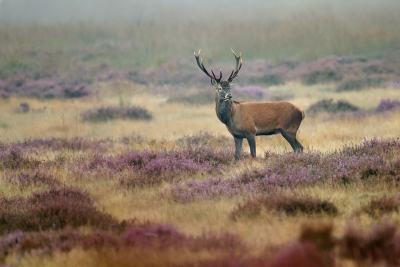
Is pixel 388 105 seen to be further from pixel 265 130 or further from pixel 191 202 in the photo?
pixel 191 202

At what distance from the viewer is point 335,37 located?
3822 cm

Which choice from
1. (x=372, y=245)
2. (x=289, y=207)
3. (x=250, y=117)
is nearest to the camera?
(x=372, y=245)

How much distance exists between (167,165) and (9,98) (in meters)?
16.0

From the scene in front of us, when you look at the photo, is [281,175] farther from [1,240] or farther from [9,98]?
[9,98]

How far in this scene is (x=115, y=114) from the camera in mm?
15555

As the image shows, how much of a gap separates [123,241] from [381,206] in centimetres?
280

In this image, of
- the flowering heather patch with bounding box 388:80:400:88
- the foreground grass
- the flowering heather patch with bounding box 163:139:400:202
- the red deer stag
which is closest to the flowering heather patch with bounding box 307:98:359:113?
the foreground grass

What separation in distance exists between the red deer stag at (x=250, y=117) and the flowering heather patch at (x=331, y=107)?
7751 mm

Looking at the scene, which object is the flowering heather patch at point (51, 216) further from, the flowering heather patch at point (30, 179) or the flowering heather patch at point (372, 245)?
the flowering heather patch at point (372, 245)

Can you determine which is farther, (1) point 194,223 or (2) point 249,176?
(2) point 249,176

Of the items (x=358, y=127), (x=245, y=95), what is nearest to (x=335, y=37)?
(x=245, y=95)

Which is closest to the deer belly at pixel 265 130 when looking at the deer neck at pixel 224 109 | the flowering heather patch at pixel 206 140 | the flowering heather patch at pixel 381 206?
the deer neck at pixel 224 109

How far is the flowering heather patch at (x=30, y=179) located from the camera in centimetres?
617

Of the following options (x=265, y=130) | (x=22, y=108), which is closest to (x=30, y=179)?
(x=265, y=130)
